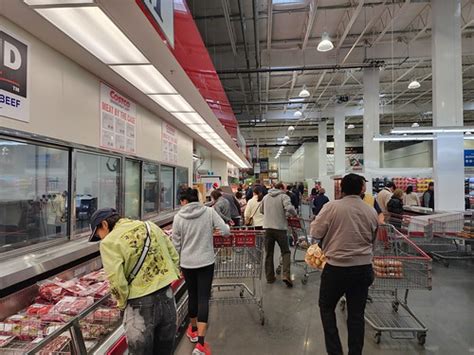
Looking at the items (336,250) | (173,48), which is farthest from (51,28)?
(336,250)

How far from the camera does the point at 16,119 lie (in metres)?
2.45

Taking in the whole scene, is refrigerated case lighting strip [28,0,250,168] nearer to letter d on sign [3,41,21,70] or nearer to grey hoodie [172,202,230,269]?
letter d on sign [3,41,21,70]

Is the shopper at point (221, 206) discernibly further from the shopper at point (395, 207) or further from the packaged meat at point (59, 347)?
the packaged meat at point (59, 347)

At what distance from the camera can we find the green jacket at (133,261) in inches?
71.4

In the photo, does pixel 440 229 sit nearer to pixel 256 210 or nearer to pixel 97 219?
pixel 256 210

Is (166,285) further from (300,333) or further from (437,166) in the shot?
(437,166)

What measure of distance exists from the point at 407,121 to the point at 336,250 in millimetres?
24022

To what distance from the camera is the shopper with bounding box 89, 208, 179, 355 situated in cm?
183

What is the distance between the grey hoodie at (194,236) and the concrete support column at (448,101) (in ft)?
23.9

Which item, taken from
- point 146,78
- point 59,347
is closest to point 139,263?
point 59,347

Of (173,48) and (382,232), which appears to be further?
(382,232)

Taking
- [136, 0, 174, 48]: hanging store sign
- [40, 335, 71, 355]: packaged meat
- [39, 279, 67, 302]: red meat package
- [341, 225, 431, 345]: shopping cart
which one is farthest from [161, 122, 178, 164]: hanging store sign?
[40, 335, 71, 355]: packaged meat

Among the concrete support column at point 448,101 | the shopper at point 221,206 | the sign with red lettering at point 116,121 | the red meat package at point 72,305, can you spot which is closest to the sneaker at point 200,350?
the red meat package at point 72,305

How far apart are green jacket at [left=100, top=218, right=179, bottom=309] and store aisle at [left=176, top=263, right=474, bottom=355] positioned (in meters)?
1.63
